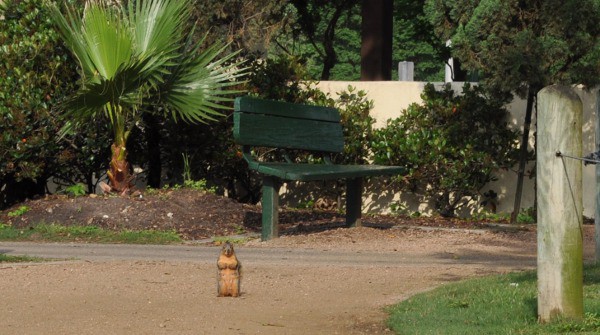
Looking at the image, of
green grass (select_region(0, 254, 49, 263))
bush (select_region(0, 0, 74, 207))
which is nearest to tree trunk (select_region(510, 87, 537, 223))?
bush (select_region(0, 0, 74, 207))

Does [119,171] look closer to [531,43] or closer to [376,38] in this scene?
[531,43]

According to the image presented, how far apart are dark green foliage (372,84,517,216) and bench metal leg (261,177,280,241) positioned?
11.7 feet

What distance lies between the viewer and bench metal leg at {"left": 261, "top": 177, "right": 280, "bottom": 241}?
11703 millimetres

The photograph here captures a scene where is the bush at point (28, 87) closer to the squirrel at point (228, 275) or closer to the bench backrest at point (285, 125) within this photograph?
the bench backrest at point (285, 125)

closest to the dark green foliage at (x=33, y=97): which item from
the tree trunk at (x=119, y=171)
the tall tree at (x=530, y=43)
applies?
the tree trunk at (x=119, y=171)

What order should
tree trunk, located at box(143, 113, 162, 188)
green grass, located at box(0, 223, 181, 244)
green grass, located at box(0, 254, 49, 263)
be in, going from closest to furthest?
1. green grass, located at box(0, 254, 49, 263)
2. green grass, located at box(0, 223, 181, 244)
3. tree trunk, located at box(143, 113, 162, 188)

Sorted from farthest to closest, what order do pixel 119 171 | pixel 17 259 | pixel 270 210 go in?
pixel 119 171, pixel 270 210, pixel 17 259

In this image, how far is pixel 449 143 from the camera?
14.9 metres

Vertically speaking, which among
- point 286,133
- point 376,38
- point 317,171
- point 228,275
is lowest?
point 228,275

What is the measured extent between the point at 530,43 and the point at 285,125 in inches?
120

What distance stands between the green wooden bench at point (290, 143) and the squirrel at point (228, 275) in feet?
11.0

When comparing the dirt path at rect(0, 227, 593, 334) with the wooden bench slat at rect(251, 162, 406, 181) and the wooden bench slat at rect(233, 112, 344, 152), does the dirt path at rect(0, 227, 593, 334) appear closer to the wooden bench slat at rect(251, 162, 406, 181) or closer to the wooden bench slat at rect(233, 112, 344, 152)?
the wooden bench slat at rect(251, 162, 406, 181)

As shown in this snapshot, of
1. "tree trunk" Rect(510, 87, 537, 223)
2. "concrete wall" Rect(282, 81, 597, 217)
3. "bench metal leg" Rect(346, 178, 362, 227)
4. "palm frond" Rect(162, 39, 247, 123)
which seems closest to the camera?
"bench metal leg" Rect(346, 178, 362, 227)

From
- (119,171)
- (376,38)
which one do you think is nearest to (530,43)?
(376,38)
